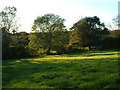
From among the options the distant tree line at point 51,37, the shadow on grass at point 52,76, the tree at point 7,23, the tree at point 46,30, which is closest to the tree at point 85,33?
the distant tree line at point 51,37

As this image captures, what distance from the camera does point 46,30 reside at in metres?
53.1

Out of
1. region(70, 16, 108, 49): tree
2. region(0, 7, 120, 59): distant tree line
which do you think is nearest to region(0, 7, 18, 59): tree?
region(0, 7, 120, 59): distant tree line

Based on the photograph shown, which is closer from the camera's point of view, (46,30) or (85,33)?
(46,30)

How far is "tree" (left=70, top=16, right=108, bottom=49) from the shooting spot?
61688 millimetres

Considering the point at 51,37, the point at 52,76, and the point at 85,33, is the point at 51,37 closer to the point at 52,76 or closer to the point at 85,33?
the point at 85,33

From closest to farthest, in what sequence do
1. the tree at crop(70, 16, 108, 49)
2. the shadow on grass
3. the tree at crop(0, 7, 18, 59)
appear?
the shadow on grass < the tree at crop(0, 7, 18, 59) < the tree at crop(70, 16, 108, 49)

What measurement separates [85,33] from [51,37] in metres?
16.7

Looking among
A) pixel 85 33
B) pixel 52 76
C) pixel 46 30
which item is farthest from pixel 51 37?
pixel 52 76

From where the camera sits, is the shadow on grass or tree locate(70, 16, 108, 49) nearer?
the shadow on grass

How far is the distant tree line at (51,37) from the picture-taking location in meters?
45.8

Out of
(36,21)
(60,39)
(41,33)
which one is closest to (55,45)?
(60,39)

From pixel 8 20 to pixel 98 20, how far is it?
40588mm

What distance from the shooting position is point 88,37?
204 feet

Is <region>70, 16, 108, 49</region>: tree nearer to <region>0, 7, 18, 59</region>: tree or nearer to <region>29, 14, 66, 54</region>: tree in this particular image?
<region>29, 14, 66, 54</region>: tree
